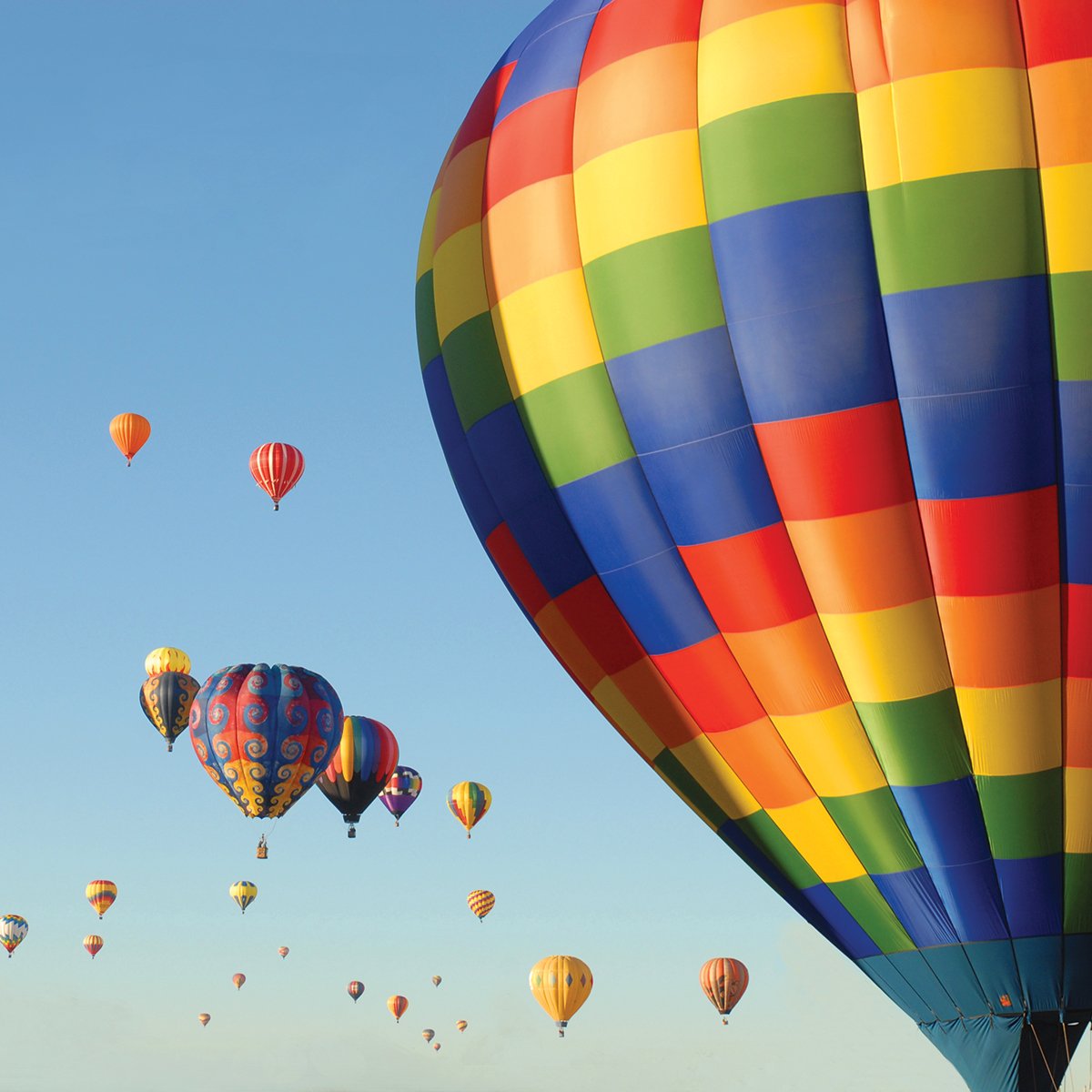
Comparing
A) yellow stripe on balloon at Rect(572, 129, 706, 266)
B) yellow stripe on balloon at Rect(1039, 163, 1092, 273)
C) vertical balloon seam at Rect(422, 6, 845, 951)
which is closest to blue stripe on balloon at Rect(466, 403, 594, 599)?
vertical balloon seam at Rect(422, 6, 845, 951)

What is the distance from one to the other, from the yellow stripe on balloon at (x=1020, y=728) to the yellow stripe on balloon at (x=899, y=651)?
12.5 inches

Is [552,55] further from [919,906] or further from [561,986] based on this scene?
[561,986]

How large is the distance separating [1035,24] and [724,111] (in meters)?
1.91

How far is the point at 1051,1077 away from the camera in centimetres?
1020

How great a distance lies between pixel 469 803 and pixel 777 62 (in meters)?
24.6

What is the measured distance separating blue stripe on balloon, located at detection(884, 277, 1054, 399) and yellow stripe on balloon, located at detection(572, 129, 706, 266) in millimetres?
1715

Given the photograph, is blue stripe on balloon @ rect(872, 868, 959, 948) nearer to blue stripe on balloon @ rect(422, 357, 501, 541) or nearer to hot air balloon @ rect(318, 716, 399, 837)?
blue stripe on balloon @ rect(422, 357, 501, 541)

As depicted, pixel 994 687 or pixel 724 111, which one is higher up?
pixel 724 111

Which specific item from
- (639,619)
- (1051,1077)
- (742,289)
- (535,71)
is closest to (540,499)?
(639,619)

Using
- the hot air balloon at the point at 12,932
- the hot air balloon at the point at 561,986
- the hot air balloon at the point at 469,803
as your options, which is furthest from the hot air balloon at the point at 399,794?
the hot air balloon at the point at 12,932

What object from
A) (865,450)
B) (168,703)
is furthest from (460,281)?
(168,703)

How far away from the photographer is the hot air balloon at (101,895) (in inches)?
1577

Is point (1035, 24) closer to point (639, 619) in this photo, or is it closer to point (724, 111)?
point (724, 111)

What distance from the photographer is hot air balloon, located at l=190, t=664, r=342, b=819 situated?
2420cm
